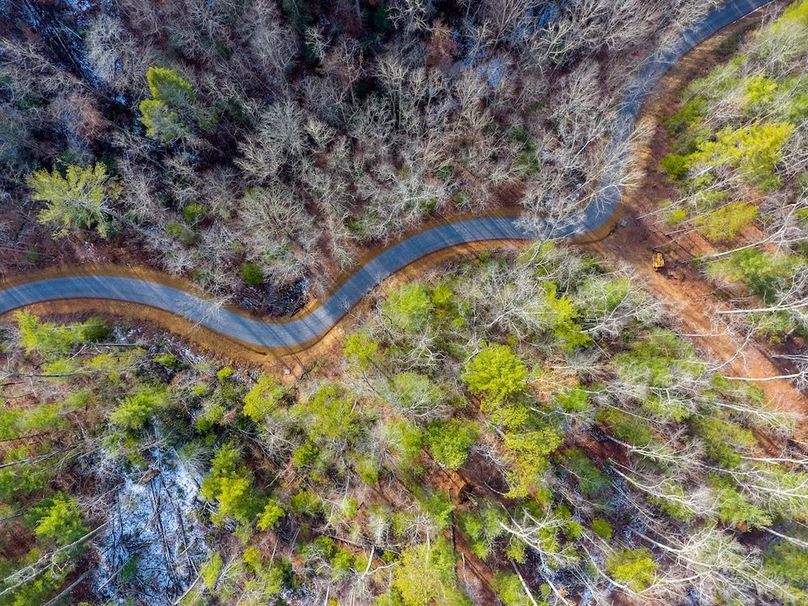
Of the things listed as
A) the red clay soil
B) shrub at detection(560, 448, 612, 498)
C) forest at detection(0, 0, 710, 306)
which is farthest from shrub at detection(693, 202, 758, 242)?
shrub at detection(560, 448, 612, 498)

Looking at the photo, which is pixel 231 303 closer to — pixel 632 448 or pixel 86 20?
pixel 86 20

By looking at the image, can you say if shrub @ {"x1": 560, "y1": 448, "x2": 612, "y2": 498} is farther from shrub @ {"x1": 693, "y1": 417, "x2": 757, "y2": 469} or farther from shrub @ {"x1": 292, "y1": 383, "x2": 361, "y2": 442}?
shrub @ {"x1": 292, "y1": 383, "x2": 361, "y2": 442}

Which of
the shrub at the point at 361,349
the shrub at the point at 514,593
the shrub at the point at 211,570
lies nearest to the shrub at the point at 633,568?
the shrub at the point at 514,593

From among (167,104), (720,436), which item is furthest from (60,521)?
(720,436)

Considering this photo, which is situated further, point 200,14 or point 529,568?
point 529,568

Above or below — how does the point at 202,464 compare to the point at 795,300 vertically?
above

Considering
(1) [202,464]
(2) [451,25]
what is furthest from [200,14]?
(1) [202,464]
